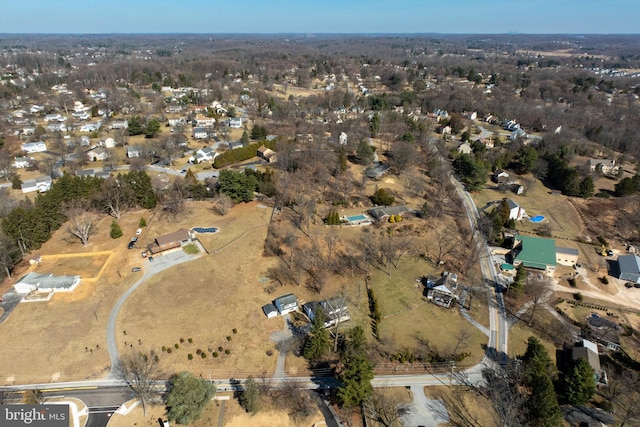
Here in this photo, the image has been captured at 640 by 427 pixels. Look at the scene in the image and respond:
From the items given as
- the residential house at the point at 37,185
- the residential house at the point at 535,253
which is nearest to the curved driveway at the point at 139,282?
the residential house at the point at 37,185

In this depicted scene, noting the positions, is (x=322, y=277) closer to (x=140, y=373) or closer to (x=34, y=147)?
(x=140, y=373)

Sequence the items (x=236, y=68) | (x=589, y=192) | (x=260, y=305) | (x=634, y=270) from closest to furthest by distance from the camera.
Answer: (x=260, y=305) < (x=634, y=270) < (x=589, y=192) < (x=236, y=68)

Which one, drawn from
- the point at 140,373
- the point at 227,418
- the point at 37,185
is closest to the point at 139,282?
the point at 140,373

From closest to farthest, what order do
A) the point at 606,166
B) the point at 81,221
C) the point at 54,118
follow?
the point at 81,221, the point at 606,166, the point at 54,118

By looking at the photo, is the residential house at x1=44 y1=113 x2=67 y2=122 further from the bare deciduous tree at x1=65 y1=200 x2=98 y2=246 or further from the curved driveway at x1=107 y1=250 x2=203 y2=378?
the curved driveway at x1=107 y1=250 x2=203 y2=378

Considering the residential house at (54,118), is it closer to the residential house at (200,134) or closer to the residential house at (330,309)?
the residential house at (200,134)

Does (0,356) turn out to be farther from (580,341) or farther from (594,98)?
(594,98)

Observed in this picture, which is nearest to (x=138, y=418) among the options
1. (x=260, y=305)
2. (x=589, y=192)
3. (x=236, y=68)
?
(x=260, y=305)
